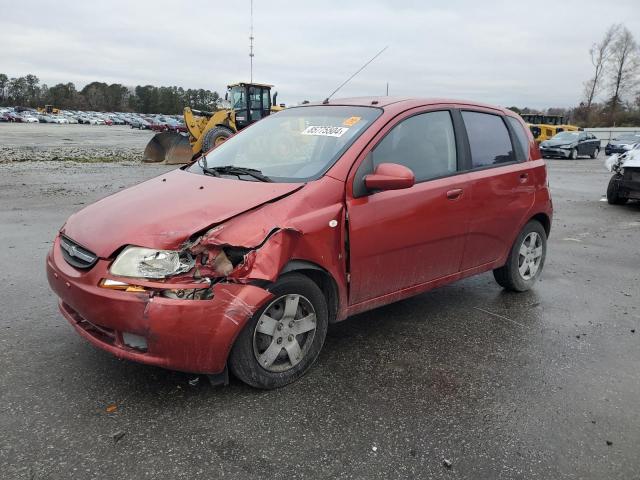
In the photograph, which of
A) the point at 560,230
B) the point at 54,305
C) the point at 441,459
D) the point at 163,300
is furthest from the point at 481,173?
the point at 560,230

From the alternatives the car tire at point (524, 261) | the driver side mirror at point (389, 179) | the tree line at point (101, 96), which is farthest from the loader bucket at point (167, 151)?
the tree line at point (101, 96)

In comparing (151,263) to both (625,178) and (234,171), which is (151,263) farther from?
(625,178)

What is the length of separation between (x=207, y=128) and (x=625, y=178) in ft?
41.8

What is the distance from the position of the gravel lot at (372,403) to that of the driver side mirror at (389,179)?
1180 mm

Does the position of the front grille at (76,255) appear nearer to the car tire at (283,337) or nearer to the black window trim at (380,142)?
the car tire at (283,337)

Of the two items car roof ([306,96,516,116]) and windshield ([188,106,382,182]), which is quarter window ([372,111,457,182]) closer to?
car roof ([306,96,516,116])

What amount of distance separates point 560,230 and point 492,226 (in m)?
4.47

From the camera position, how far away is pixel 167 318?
270cm

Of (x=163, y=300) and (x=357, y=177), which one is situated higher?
(x=357, y=177)

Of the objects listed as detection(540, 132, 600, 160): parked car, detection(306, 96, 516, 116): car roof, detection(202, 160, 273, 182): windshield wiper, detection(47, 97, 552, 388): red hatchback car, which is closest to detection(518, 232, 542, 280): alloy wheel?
detection(47, 97, 552, 388): red hatchback car

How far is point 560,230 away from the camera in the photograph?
8250 mm

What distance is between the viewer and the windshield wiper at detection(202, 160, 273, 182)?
351 cm

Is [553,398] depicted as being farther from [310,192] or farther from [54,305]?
[54,305]

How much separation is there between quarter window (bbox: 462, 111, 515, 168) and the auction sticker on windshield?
47.4 inches
